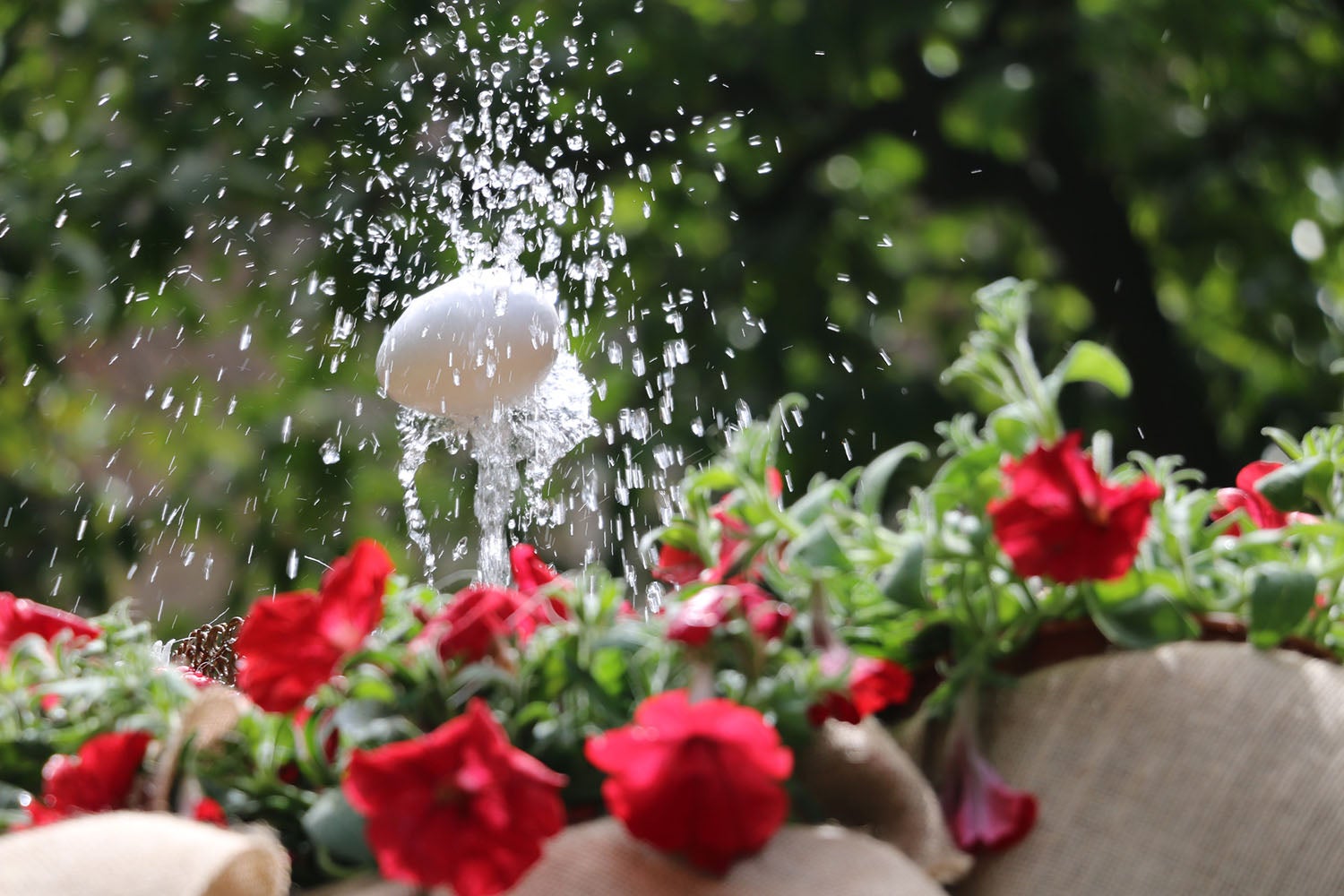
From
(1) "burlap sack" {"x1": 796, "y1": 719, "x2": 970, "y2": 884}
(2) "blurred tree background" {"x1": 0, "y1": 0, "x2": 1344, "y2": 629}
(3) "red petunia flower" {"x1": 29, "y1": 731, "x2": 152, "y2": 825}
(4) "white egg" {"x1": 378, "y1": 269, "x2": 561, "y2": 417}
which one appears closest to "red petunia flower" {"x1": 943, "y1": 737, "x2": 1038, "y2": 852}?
(1) "burlap sack" {"x1": 796, "y1": 719, "x2": 970, "y2": 884}

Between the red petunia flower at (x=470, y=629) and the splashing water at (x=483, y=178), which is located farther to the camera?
the splashing water at (x=483, y=178)

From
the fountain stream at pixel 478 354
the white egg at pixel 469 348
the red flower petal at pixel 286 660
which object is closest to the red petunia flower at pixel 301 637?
the red flower petal at pixel 286 660

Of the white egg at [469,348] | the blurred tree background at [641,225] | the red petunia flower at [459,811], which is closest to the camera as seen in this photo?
the red petunia flower at [459,811]

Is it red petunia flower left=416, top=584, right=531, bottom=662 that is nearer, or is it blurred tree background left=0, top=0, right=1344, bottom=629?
red petunia flower left=416, top=584, right=531, bottom=662

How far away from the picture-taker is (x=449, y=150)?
9.07 feet

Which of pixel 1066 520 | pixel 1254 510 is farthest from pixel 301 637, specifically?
pixel 1254 510

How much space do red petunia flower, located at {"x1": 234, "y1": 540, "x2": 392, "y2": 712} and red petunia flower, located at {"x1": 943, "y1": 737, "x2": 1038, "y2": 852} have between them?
17cm

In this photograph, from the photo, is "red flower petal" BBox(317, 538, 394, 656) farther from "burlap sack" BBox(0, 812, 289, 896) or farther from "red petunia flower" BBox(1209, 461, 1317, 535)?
"red petunia flower" BBox(1209, 461, 1317, 535)

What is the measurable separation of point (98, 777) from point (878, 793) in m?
0.22

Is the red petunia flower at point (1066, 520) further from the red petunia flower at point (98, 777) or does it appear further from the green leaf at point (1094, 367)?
the red petunia flower at point (98, 777)

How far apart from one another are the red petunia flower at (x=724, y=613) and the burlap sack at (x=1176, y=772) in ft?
0.28

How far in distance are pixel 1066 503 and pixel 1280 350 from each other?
2.76 metres

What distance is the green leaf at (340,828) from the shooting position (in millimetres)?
351

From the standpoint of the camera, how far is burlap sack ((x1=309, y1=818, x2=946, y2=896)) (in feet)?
1.11
